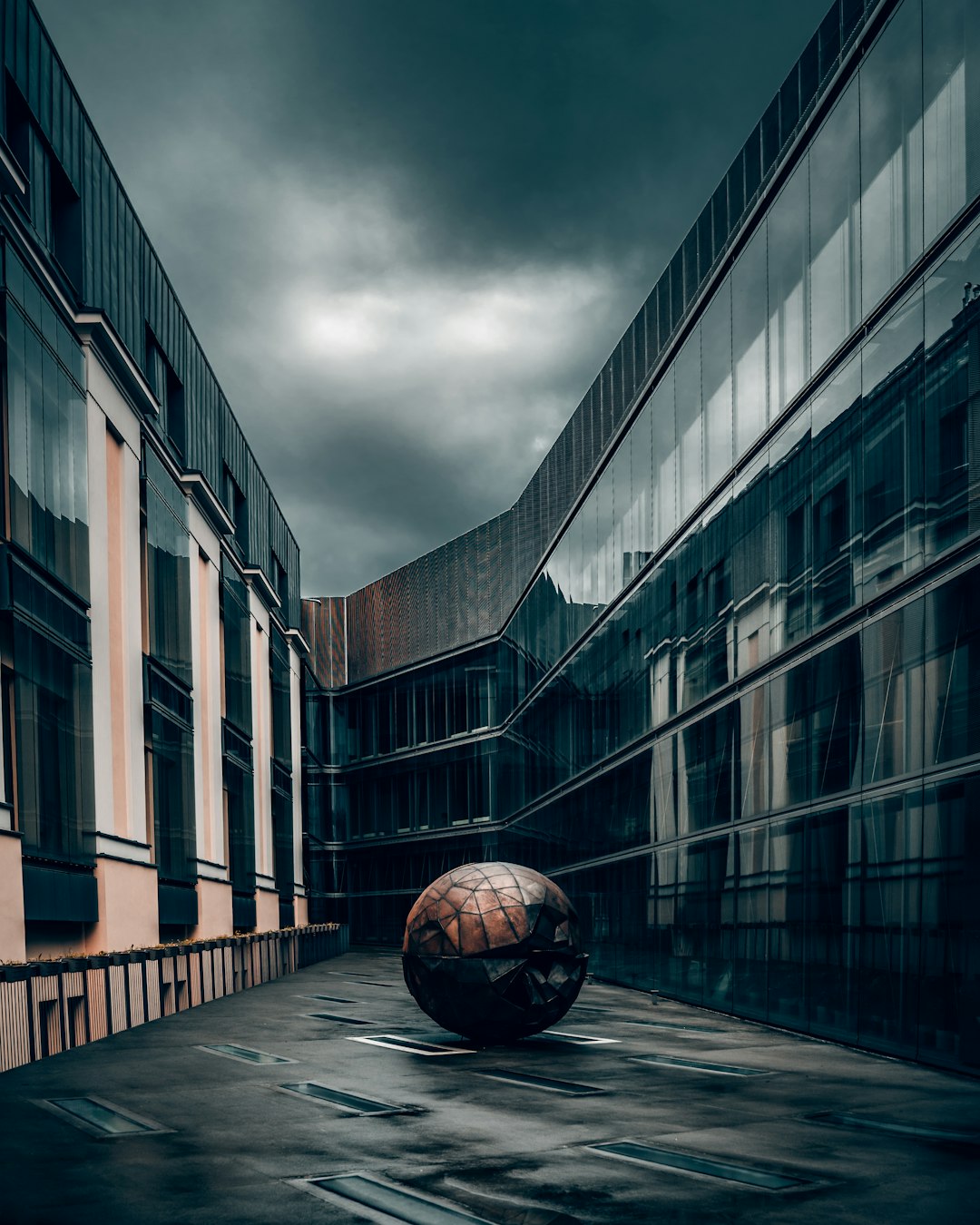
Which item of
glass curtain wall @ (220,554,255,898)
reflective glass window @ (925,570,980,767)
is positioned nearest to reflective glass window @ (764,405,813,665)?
reflective glass window @ (925,570,980,767)

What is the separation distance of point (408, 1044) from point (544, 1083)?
4292mm

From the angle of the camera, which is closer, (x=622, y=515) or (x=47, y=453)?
(x=47, y=453)

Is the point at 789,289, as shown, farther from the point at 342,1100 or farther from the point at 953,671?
the point at 342,1100

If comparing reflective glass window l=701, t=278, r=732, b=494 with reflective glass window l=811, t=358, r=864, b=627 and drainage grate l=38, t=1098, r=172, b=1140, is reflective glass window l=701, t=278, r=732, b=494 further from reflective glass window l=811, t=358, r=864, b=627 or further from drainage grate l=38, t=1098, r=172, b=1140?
drainage grate l=38, t=1098, r=172, b=1140

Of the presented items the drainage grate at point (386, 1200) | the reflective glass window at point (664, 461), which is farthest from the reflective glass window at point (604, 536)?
the drainage grate at point (386, 1200)

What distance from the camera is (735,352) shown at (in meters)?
A: 23.9

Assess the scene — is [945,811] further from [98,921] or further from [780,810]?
[98,921]

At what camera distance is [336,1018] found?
→ 848 inches

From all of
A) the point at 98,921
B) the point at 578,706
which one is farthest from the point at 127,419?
the point at 578,706

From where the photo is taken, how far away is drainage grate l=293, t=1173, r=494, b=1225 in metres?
7.33

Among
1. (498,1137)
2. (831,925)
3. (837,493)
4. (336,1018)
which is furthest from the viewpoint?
(336,1018)

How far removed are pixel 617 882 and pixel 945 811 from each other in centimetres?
1769

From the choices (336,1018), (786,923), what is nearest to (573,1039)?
(786,923)

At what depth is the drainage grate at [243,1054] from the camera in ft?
51.0
